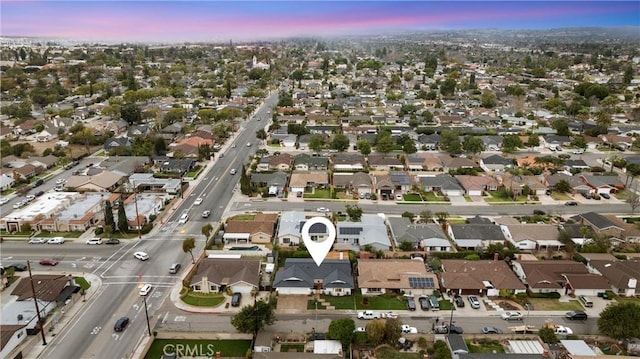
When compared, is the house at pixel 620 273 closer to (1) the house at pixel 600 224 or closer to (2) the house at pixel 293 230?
(1) the house at pixel 600 224

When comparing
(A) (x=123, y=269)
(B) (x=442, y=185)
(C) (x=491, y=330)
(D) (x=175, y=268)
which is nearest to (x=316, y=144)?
(B) (x=442, y=185)

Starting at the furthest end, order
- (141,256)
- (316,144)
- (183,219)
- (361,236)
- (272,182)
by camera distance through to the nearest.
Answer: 1. (316,144)
2. (272,182)
3. (183,219)
4. (361,236)
5. (141,256)

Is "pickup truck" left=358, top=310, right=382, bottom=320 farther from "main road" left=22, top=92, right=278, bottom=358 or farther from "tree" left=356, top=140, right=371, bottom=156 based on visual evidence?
"tree" left=356, top=140, right=371, bottom=156

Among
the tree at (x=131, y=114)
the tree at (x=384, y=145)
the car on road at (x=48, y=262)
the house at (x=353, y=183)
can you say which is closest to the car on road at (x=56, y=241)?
the car on road at (x=48, y=262)

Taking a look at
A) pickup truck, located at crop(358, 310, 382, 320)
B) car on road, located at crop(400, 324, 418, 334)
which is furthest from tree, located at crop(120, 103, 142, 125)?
car on road, located at crop(400, 324, 418, 334)

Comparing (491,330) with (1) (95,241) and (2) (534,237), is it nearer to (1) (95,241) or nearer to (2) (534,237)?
(2) (534,237)

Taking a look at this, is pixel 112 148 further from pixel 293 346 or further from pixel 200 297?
pixel 293 346

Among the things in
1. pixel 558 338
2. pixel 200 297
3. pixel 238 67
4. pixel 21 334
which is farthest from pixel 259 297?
pixel 238 67
